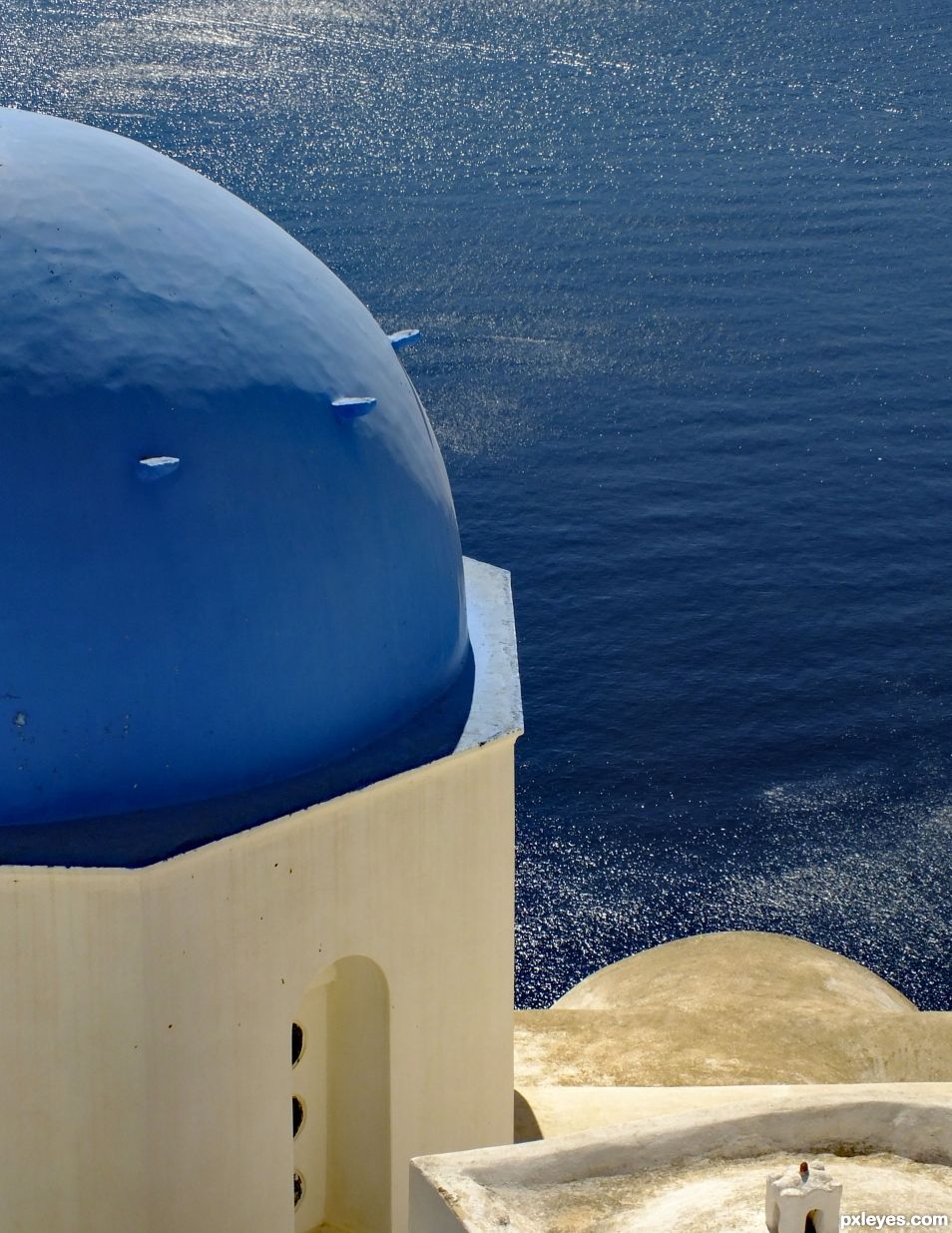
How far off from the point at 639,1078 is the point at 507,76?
2273 inches

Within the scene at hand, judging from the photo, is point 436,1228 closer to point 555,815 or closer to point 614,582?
point 555,815

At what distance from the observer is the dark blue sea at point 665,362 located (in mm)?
34219

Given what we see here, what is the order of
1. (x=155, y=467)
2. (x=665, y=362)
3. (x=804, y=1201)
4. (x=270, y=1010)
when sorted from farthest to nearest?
1. (x=665, y=362)
2. (x=270, y=1010)
3. (x=155, y=467)
4. (x=804, y=1201)

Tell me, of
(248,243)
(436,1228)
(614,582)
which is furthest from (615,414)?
(436,1228)

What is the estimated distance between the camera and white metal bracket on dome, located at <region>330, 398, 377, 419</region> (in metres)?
12.6

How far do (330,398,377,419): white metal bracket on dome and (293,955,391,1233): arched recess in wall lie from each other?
4.05 meters

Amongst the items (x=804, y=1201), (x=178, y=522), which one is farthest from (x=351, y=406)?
(x=804, y=1201)

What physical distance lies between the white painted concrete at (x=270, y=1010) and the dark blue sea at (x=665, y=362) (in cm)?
1716

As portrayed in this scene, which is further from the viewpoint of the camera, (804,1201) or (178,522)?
(178,522)

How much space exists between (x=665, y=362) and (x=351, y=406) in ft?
126

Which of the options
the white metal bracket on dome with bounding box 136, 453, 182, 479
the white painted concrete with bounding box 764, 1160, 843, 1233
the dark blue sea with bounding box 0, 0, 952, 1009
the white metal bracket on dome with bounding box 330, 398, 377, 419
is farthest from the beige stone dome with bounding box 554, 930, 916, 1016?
the white metal bracket on dome with bounding box 136, 453, 182, 479

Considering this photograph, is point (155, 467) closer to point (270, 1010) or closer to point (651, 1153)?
point (270, 1010)

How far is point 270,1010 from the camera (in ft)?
40.7

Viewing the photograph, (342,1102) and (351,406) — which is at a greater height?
(351,406)
